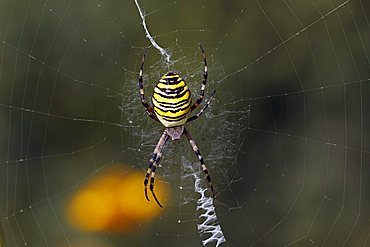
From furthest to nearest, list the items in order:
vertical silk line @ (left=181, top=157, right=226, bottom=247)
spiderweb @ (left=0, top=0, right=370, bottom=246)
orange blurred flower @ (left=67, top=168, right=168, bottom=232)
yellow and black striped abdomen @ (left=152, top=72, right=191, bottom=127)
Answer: vertical silk line @ (left=181, top=157, right=226, bottom=247)
spiderweb @ (left=0, top=0, right=370, bottom=246)
orange blurred flower @ (left=67, top=168, right=168, bottom=232)
yellow and black striped abdomen @ (left=152, top=72, right=191, bottom=127)

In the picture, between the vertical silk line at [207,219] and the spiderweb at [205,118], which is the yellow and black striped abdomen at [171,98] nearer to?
the spiderweb at [205,118]

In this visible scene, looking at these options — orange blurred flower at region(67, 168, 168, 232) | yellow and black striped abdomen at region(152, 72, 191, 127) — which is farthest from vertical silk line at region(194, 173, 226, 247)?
yellow and black striped abdomen at region(152, 72, 191, 127)

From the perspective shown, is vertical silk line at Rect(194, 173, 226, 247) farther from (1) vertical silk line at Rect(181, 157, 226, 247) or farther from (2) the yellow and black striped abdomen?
(2) the yellow and black striped abdomen

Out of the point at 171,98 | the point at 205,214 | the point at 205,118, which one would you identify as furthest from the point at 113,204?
the point at 171,98

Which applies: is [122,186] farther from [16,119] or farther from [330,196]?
[330,196]

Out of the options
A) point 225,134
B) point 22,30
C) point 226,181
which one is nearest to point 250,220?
point 226,181

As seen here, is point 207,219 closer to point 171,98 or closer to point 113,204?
point 113,204

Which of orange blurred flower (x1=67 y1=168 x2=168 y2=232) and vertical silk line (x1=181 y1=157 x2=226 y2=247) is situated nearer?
orange blurred flower (x1=67 y1=168 x2=168 y2=232)

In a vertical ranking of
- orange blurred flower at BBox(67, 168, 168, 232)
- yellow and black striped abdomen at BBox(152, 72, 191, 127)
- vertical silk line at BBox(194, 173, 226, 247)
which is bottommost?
vertical silk line at BBox(194, 173, 226, 247)
